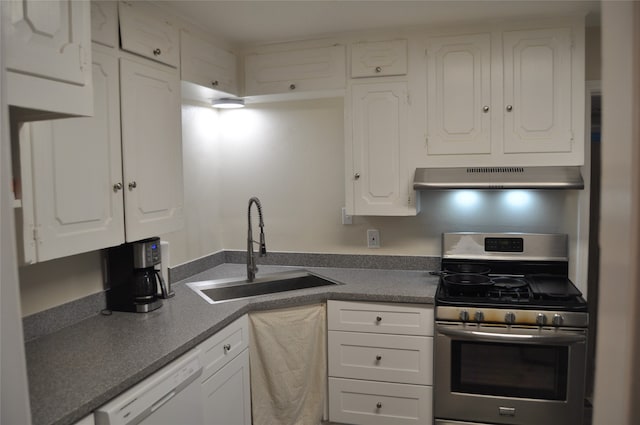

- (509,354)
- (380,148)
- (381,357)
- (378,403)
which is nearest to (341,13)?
(380,148)

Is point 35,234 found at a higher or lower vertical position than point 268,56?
lower

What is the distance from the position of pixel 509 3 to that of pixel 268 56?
138 cm

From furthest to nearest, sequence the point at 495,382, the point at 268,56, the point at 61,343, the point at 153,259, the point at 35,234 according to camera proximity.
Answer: the point at 268,56
the point at 495,382
the point at 153,259
the point at 61,343
the point at 35,234

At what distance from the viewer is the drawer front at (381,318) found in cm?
264

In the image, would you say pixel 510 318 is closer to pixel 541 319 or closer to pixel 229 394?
pixel 541 319

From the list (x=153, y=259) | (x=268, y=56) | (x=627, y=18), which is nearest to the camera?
(x=627, y=18)

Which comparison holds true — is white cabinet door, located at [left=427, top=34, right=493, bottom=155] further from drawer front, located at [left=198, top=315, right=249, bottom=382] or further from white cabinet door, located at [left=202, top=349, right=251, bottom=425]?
white cabinet door, located at [left=202, top=349, right=251, bottom=425]

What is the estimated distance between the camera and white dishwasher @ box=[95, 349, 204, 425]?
1562 mm

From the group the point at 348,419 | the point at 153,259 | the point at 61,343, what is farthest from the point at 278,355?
the point at 61,343

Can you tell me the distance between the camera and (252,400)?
2633 mm

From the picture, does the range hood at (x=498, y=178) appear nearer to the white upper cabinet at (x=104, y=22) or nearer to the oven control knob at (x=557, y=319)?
the oven control knob at (x=557, y=319)

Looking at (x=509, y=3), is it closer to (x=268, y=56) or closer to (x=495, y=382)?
(x=268, y=56)

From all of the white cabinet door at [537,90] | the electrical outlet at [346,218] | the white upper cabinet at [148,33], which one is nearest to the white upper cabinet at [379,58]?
the white cabinet door at [537,90]

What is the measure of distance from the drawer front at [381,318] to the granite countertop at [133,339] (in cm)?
5
